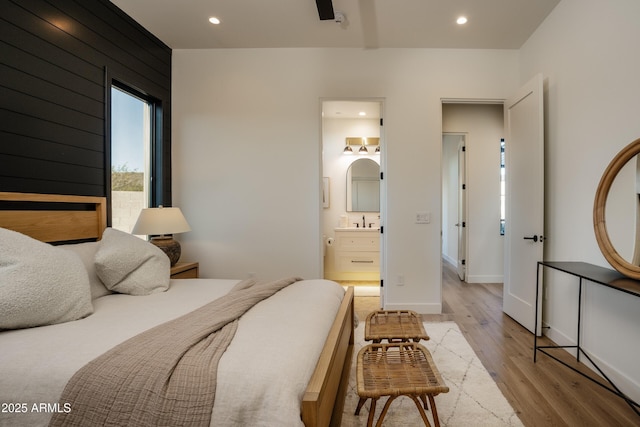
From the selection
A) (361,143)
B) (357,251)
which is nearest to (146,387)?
(357,251)

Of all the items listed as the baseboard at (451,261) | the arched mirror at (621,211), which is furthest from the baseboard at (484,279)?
the arched mirror at (621,211)

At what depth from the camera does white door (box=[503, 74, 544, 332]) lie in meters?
2.55

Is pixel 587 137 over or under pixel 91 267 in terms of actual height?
over

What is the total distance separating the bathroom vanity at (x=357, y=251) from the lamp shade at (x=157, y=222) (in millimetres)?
2387

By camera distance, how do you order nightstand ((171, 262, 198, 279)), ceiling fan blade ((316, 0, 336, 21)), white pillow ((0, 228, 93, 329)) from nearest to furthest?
white pillow ((0, 228, 93, 329)) < ceiling fan blade ((316, 0, 336, 21)) < nightstand ((171, 262, 198, 279))

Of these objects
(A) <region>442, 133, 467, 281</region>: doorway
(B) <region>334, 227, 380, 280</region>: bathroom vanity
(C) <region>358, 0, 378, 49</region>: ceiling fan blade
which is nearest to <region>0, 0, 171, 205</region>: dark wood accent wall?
(C) <region>358, 0, 378, 49</region>: ceiling fan blade

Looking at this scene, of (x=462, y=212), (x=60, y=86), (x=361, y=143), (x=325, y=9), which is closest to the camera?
(x=60, y=86)

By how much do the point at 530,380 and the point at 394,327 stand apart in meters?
1.01

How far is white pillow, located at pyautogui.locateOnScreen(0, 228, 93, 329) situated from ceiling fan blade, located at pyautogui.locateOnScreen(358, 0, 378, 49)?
2.83m

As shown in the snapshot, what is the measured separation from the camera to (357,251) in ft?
14.4

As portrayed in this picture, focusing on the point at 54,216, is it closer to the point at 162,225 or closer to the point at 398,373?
the point at 162,225

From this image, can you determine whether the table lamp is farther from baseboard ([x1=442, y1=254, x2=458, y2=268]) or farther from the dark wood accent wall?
baseboard ([x1=442, y1=254, x2=458, y2=268])

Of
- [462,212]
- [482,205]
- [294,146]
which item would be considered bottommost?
[462,212]

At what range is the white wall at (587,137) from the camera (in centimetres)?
181
